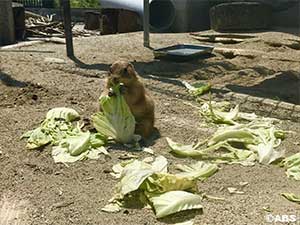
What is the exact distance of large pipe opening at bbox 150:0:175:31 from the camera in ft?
39.7

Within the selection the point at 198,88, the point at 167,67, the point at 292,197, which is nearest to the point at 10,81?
the point at 167,67

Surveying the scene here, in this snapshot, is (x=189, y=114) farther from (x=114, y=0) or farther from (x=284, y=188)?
(x=114, y=0)

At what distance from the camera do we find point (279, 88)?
6375 mm

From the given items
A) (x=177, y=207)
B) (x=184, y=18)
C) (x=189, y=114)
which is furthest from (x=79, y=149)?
(x=184, y=18)

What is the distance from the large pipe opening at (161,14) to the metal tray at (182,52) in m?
3.56

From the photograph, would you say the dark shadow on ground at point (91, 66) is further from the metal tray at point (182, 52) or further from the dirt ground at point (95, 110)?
the metal tray at point (182, 52)

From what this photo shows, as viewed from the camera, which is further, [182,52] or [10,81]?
[182,52]

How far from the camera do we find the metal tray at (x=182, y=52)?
7.95m

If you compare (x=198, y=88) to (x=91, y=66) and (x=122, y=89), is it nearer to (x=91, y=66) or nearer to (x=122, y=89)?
(x=122, y=89)

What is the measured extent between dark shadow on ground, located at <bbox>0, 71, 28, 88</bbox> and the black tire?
208 inches

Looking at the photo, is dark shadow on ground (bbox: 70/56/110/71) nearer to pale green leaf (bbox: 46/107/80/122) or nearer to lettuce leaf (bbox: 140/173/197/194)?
pale green leaf (bbox: 46/107/80/122)

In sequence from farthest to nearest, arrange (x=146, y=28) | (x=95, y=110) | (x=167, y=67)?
(x=146, y=28), (x=167, y=67), (x=95, y=110)

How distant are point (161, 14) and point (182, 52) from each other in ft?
15.0

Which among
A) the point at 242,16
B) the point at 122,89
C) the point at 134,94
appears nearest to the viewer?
the point at 122,89
